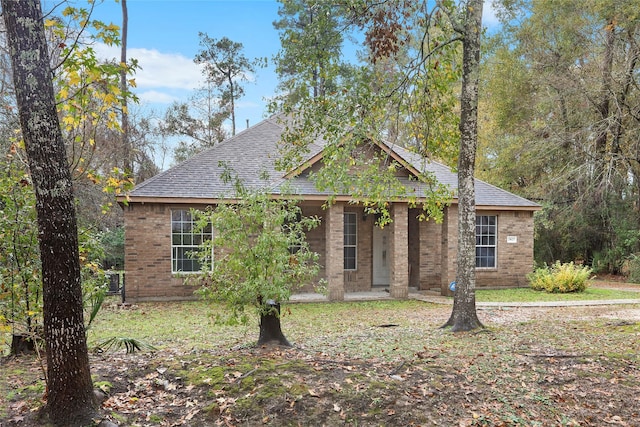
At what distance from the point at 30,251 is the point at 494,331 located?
710 centimetres

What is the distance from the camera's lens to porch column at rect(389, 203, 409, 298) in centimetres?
1510

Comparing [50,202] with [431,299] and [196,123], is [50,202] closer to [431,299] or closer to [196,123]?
[431,299]

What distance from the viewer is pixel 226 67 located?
29656 mm

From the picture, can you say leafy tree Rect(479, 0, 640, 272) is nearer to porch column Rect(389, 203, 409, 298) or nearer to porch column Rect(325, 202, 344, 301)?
porch column Rect(389, 203, 409, 298)

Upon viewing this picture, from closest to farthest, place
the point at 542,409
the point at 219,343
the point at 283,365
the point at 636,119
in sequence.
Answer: the point at 542,409 → the point at 283,365 → the point at 219,343 → the point at 636,119

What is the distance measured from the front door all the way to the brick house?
0.12 ft

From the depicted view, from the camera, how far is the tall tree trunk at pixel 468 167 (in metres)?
8.24

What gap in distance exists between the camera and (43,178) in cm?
353

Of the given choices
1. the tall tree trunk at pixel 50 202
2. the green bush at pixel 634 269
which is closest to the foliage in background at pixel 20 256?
the tall tree trunk at pixel 50 202

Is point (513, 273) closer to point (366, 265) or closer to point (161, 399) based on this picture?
point (366, 265)

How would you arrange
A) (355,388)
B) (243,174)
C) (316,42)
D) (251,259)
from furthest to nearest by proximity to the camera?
(243,174) < (316,42) < (251,259) < (355,388)

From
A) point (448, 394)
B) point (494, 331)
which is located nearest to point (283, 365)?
point (448, 394)

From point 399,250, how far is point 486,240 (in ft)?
12.8

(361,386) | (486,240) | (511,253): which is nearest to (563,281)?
(511,253)
